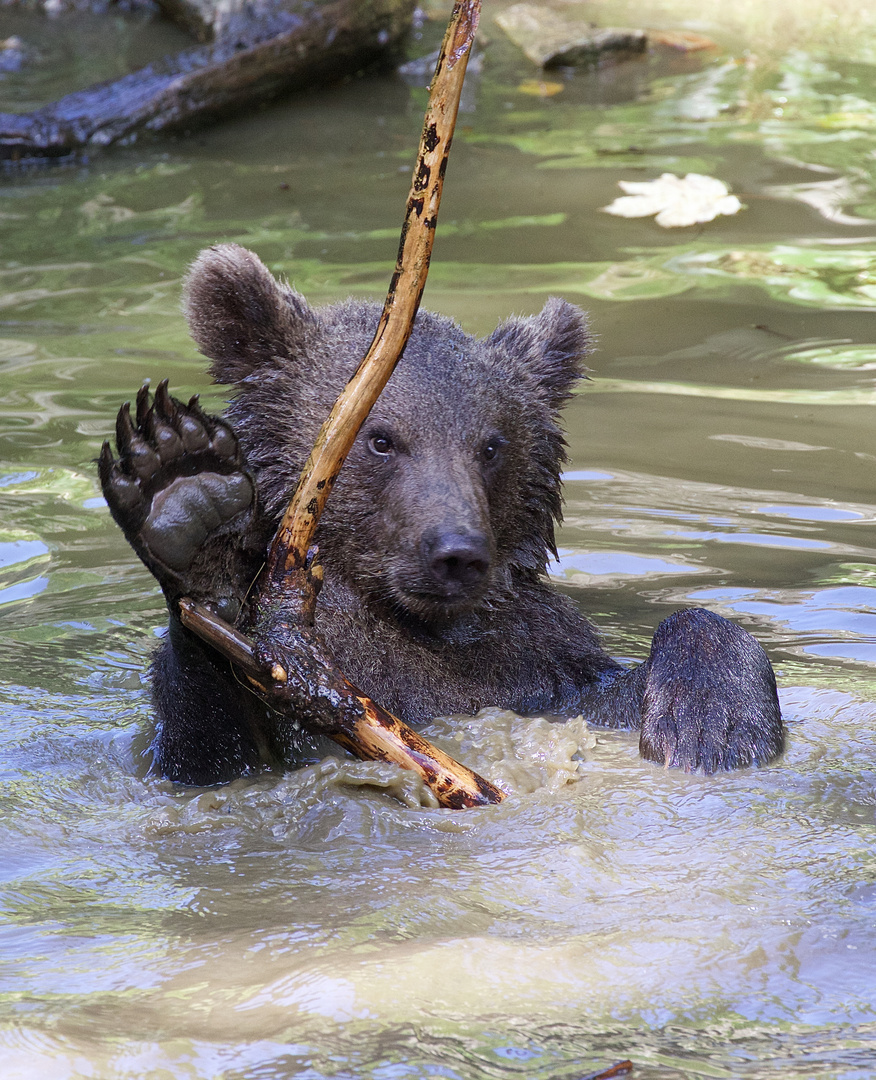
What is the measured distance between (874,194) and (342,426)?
300 inches

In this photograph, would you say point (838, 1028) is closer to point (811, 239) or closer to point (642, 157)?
point (811, 239)

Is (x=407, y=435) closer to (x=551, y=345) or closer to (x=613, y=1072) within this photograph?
(x=551, y=345)

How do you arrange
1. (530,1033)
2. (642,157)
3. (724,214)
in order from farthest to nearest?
(642,157), (724,214), (530,1033)

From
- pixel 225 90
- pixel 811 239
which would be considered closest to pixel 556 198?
pixel 811 239

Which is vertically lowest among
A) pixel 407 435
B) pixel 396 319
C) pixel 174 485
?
pixel 407 435

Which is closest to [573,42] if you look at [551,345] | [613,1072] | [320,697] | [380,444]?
[551,345]

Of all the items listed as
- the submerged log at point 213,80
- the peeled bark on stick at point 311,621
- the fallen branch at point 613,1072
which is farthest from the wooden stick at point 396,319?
the submerged log at point 213,80

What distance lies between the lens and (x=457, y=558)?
418cm

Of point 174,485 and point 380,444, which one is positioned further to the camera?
point 380,444

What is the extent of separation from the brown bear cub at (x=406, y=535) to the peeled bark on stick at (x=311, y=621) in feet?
0.53

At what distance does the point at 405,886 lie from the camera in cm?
338

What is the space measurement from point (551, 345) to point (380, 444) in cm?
108

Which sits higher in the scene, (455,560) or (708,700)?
(455,560)

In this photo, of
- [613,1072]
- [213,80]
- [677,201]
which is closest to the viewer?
[613,1072]
